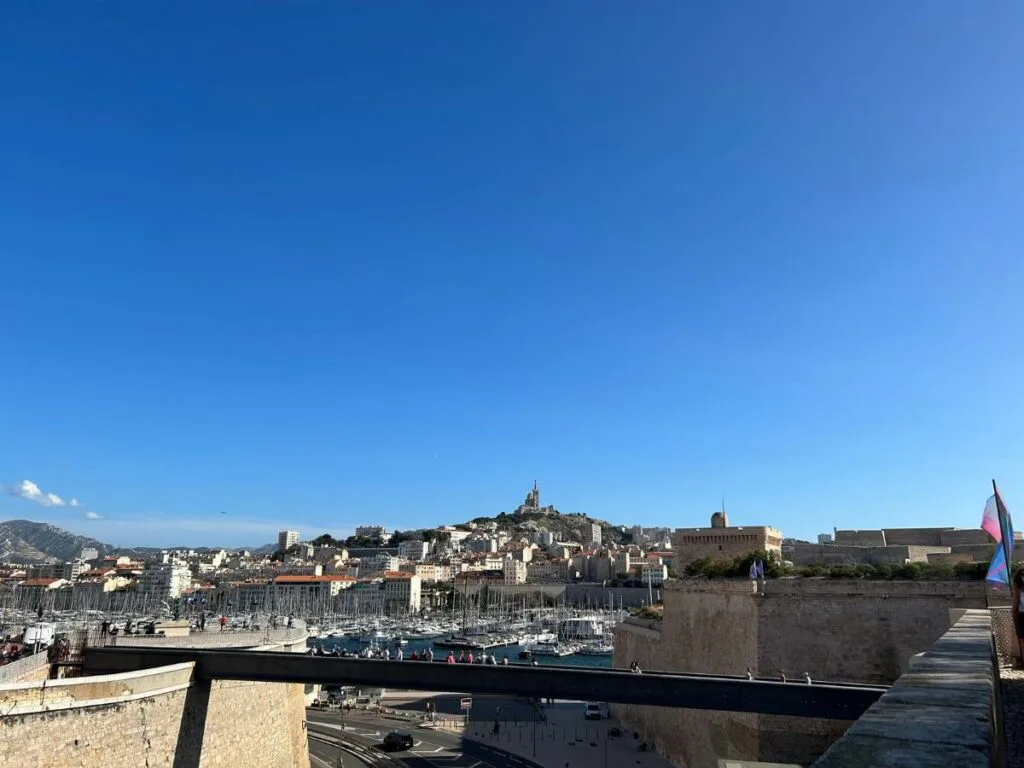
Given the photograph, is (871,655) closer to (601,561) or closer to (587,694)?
(587,694)

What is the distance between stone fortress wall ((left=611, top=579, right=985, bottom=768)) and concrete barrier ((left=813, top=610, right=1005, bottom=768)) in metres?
16.1

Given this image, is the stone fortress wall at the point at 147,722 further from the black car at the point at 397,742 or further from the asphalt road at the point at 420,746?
the black car at the point at 397,742

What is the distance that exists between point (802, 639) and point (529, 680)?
9.38m

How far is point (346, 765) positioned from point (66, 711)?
1271 centimetres

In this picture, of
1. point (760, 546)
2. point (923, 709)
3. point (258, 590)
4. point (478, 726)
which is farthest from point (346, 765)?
point (258, 590)

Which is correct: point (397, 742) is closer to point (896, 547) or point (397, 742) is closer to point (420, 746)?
point (420, 746)

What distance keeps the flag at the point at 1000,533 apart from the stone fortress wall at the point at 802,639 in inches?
319

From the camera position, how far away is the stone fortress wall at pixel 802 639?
1847 cm

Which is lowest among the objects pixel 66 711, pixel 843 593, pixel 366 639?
pixel 366 639

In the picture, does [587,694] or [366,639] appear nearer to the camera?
[587,694]

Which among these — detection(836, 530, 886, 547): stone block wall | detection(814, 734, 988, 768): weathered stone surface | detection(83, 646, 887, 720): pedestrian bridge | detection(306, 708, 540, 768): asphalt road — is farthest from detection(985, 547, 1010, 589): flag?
detection(836, 530, 886, 547): stone block wall

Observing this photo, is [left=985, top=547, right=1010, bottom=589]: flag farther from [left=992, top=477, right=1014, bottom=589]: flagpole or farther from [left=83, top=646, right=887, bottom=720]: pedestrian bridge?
[left=83, top=646, right=887, bottom=720]: pedestrian bridge

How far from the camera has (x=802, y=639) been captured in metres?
19.9

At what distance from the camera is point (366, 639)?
73.7 meters
